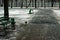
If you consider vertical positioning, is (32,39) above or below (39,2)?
below

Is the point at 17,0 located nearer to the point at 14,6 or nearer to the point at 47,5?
the point at 14,6

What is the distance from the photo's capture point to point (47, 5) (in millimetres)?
35812

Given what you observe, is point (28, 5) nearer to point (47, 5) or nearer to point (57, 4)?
point (47, 5)

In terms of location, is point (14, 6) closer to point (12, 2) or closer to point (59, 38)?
point (12, 2)

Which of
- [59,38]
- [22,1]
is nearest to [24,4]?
[22,1]

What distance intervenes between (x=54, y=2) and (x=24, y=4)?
6247 mm

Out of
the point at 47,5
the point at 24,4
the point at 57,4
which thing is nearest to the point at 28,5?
the point at 24,4

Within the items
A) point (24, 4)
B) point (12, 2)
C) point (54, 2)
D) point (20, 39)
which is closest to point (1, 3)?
point (12, 2)

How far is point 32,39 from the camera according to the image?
9.45 m

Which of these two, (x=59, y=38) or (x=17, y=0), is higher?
(x=17, y=0)

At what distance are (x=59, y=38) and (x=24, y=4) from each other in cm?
2685

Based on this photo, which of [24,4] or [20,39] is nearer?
[20,39]

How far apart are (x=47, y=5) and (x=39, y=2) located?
7.11ft

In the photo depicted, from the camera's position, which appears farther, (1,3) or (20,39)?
(1,3)
